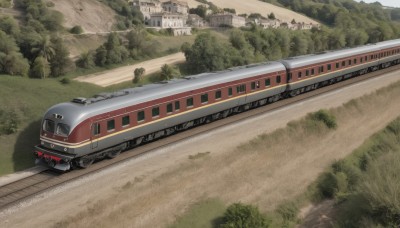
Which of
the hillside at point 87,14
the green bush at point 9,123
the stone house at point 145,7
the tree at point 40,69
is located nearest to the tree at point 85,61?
the tree at point 40,69

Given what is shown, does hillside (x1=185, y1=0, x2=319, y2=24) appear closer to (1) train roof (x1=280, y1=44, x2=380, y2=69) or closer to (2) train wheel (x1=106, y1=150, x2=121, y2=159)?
(1) train roof (x1=280, y1=44, x2=380, y2=69)

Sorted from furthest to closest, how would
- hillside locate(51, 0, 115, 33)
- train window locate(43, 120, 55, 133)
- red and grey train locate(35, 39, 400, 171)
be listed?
1. hillside locate(51, 0, 115, 33)
2. train window locate(43, 120, 55, 133)
3. red and grey train locate(35, 39, 400, 171)

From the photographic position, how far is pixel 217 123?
29.7m

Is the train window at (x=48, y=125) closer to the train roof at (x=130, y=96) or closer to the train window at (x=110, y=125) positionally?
the train roof at (x=130, y=96)

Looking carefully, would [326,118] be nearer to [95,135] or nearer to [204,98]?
[204,98]

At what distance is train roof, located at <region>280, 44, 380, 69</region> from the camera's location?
36938mm

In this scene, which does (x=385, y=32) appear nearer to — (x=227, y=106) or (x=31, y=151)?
(x=227, y=106)

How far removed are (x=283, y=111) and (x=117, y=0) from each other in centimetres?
8327

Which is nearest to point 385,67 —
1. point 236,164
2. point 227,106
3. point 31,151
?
point 227,106

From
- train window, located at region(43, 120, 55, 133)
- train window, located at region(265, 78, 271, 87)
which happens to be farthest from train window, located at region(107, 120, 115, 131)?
train window, located at region(265, 78, 271, 87)

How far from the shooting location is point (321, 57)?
40812 millimetres

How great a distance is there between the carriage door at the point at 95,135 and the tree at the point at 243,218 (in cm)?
780

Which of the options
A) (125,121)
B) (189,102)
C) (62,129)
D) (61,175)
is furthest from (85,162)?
(189,102)

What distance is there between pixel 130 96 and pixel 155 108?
181 cm
